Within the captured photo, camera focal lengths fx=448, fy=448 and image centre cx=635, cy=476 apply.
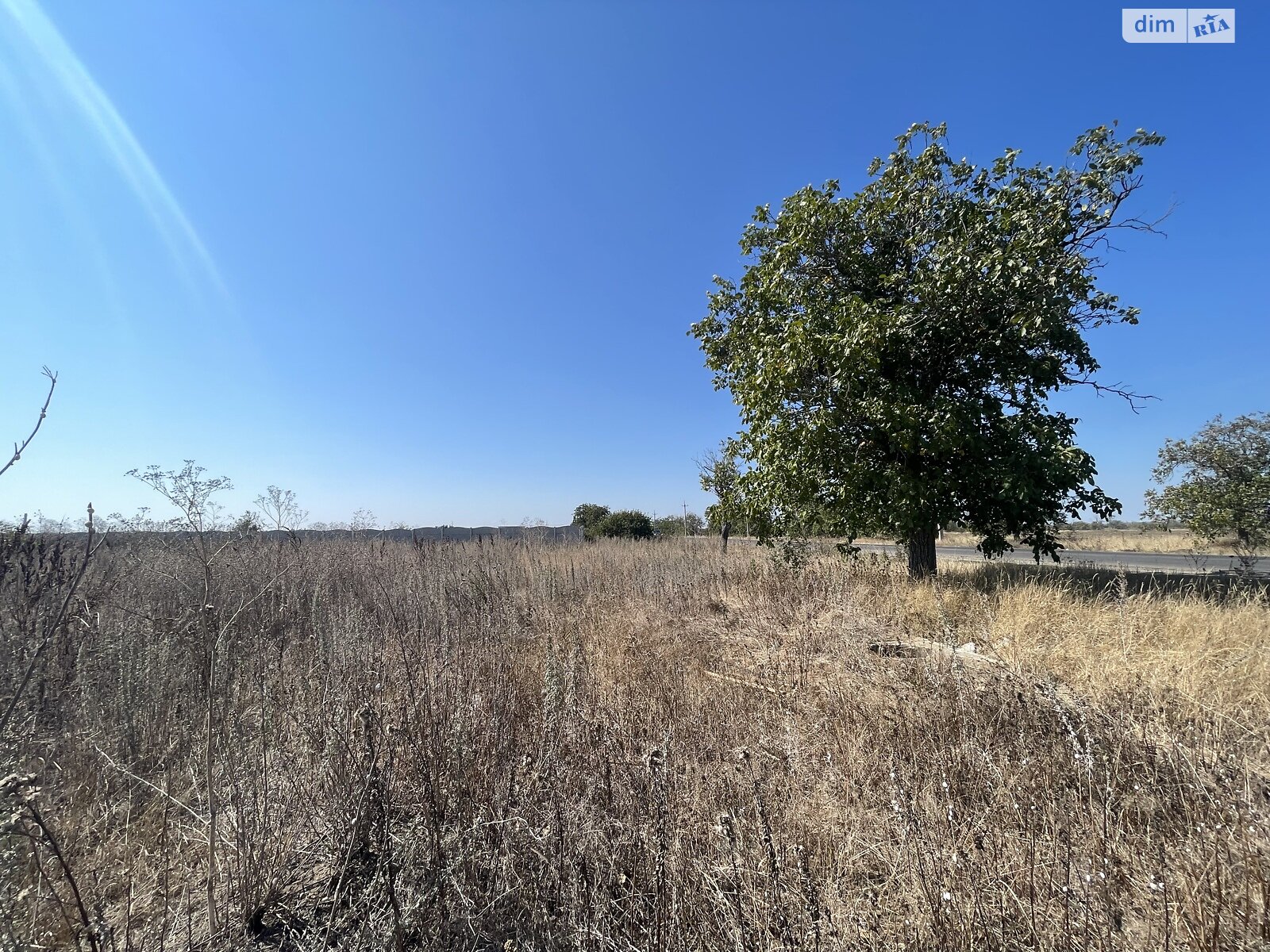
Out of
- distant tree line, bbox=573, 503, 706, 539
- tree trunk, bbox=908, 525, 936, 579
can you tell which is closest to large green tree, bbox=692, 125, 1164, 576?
tree trunk, bbox=908, 525, 936, 579

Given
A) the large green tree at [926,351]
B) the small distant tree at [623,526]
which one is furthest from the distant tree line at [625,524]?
the large green tree at [926,351]

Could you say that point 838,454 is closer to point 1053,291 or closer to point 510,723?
point 1053,291

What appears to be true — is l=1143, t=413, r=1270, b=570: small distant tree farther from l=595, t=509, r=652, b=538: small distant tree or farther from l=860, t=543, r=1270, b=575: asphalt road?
l=595, t=509, r=652, b=538: small distant tree

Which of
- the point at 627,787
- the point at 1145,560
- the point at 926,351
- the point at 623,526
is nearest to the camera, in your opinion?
the point at 627,787

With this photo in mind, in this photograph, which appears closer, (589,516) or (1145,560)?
(1145,560)

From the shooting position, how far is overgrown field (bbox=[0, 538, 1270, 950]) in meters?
1.65

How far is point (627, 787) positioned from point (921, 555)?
22.6ft

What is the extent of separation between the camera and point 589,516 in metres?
23.6

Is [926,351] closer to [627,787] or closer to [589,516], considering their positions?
[627,787]

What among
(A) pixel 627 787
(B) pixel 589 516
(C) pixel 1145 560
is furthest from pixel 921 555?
(B) pixel 589 516

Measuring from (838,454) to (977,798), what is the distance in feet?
17.0

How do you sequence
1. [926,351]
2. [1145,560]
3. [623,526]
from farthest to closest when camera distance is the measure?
[623,526], [1145,560], [926,351]

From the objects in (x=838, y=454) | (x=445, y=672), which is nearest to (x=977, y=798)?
(x=445, y=672)

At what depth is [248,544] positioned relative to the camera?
7121mm
